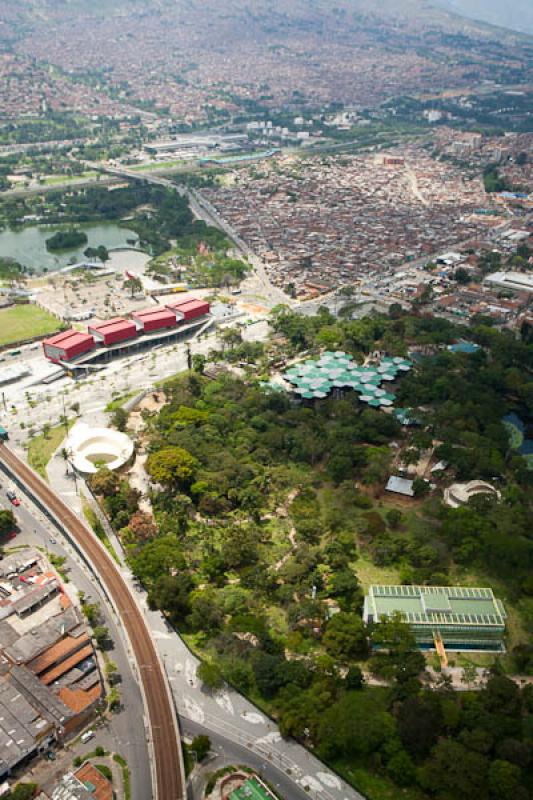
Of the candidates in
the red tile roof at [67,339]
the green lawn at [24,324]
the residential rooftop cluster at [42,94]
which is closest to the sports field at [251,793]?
the red tile roof at [67,339]

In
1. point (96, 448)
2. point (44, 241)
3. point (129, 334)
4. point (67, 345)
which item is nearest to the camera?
point (96, 448)

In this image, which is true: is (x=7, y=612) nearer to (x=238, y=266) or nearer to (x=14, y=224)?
(x=238, y=266)

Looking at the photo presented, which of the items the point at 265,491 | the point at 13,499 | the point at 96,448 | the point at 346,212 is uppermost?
the point at 346,212

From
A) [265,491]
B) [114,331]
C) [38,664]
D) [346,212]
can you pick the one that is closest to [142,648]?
[38,664]

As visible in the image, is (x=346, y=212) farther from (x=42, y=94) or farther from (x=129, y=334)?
(x=42, y=94)

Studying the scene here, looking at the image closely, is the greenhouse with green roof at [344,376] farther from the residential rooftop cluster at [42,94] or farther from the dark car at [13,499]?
the residential rooftop cluster at [42,94]

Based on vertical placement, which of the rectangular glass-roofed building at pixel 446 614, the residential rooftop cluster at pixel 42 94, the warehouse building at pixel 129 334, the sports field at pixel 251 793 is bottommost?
the sports field at pixel 251 793

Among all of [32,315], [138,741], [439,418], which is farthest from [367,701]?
[32,315]

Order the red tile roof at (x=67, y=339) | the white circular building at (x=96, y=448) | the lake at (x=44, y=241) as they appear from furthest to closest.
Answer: the lake at (x=44, y=241)
the red tile roof at (x=67, y=339)
the white circular building at (x=96, y=448)
